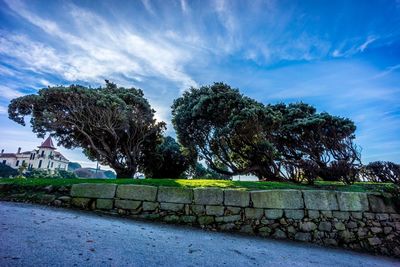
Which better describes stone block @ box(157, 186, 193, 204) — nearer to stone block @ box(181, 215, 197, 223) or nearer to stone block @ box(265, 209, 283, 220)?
stone block @ box(181, 215, 197, 223)

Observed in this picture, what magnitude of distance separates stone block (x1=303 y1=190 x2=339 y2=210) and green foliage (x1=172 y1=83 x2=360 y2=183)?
10.6 feet

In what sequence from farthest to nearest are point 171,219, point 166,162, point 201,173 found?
point 201,173 < point 166,162 < point 171,219

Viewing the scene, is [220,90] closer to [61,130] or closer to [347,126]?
[347,126]

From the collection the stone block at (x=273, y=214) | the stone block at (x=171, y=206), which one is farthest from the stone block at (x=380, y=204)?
the stone block at (x=171, y=206)

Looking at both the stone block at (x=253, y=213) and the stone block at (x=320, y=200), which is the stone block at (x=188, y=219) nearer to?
the stone block at (x=253, y=213)

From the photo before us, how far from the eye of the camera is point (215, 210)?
19.2 ft

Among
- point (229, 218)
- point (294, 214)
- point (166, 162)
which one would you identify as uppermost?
point (166, 162)

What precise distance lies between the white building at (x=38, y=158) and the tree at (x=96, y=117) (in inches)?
2054

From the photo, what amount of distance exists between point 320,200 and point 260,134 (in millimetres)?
5864

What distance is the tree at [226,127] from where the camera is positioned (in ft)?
37.8

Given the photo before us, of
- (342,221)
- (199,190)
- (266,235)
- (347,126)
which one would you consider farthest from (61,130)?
(347,126)

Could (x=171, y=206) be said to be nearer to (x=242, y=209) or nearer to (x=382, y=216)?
(x=242, y=209)

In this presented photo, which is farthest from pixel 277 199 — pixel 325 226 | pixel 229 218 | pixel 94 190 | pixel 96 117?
pixel 96 117

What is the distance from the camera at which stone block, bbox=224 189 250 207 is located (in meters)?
5.93
